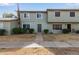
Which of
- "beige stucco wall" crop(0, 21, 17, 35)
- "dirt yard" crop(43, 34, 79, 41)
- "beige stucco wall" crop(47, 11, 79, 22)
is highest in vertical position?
"beige stucco wall" crop(47, 11, 79, 22)

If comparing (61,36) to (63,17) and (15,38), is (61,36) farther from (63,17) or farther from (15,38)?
(15,38)

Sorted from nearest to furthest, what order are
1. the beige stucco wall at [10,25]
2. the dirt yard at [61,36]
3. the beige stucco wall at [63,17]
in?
the beige stucco wall at [10,25] → the dirt yard at [61,36] → the beige stucco wall at [63,17]

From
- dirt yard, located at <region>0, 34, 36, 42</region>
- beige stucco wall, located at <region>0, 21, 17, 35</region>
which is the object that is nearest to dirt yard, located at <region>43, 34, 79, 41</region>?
dirt yard, located at <region>0, 34, 36, 42</region>

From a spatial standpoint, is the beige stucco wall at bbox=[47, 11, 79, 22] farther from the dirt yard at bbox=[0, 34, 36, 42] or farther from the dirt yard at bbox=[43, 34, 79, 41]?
the dirt yard at bbox=[0, 34, 36, 42]

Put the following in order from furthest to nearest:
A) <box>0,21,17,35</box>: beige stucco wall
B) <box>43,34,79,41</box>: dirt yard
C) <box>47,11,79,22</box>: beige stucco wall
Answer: <box>47,11,79,22</box>: beige stucco wall < <box>43,34,79,41</box>: dirt yard < <box>0,21,17,35</box>: beige stucco wall

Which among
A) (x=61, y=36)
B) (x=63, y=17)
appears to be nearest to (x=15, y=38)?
(x=61, y=36)

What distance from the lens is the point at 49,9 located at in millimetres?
10039

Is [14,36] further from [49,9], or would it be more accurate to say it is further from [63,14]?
[63,14]

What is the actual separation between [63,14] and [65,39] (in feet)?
9.42

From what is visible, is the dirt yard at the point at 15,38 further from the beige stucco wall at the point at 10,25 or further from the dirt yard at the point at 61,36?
the dirt yard at the point at 61,36

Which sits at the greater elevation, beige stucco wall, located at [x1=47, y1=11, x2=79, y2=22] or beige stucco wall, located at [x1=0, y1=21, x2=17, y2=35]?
beige stucco wall, located at [x1=47, y1=11, x2=79, y2=22]

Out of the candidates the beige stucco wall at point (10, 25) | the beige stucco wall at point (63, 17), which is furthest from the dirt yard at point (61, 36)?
the beige stucco wall at point (63, 17)
